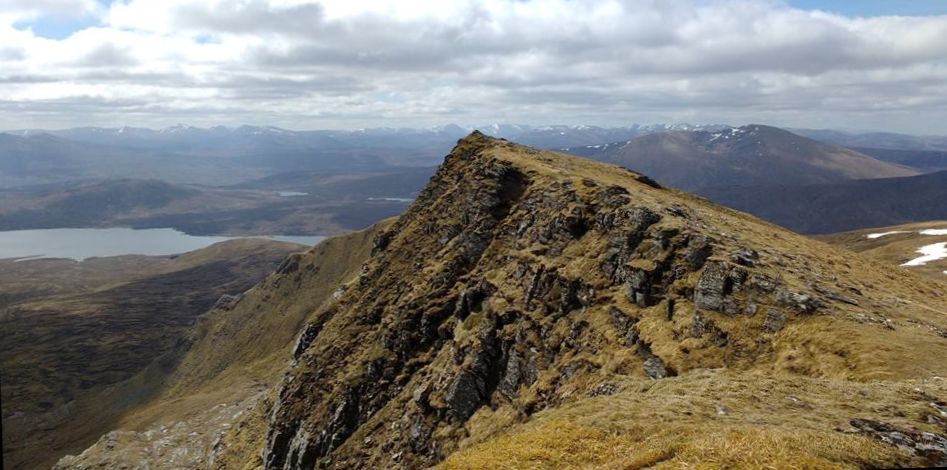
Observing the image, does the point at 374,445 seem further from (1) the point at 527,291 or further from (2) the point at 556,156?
(2) the point at 556,156

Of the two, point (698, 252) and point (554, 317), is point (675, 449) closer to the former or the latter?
point (698, 252)

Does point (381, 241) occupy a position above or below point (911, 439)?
below

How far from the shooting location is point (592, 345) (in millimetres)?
47969

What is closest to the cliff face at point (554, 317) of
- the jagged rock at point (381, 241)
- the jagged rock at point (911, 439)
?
the jagged rock at point (911, 439)

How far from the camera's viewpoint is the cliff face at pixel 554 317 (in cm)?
3772

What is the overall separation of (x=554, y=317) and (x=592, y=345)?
261 inches

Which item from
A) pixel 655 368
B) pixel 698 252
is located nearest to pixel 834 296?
pixel 698 252

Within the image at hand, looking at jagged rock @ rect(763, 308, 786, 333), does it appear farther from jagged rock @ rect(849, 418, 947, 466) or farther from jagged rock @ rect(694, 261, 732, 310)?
jagged rock @ rect(849, 418, 947, 466)

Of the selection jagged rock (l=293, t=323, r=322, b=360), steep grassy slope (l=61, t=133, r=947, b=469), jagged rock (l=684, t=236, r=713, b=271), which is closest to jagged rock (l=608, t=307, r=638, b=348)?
steep grassy slope (l=61, t=133, r=947, b=469)

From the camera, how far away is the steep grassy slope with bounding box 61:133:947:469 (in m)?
24.0

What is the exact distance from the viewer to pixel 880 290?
1892 inches

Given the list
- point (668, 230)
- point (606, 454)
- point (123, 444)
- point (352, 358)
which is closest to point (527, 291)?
point (668, 230)

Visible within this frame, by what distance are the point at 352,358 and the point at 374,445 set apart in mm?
17071

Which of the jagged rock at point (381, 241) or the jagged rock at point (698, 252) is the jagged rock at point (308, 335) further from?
the jagged rock at point (698, 252)
